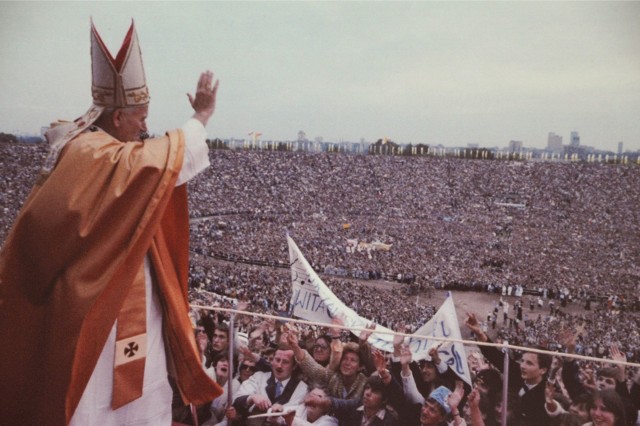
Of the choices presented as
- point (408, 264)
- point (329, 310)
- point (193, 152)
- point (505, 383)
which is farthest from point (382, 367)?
point (408, 264)

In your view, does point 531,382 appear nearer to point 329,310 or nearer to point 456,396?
point 456,396

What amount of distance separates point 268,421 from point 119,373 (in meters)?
1.15

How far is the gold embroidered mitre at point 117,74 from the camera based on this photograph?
4.09 feet

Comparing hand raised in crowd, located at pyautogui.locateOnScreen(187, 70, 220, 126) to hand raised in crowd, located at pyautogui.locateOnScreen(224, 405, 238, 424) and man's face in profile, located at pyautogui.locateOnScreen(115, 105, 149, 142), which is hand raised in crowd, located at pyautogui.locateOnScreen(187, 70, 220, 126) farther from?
hand raised in crowd, located at pyautogui.locateOnScreen(224, 405, 238, 424)

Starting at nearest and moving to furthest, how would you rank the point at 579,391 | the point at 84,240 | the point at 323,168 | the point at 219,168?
the point at 84,240 → the point at 579,391 → the point at 219,168 → the point at 323,168

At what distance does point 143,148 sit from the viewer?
1122 mm

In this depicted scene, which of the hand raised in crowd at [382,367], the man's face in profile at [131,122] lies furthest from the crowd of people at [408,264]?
the man's face in profile at [131,122]

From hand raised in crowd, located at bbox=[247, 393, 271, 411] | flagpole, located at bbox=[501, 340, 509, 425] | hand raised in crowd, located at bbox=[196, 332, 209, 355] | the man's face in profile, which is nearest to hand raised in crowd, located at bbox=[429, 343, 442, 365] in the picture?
flagpole, located at bbox=[501, 340, 509, 425]

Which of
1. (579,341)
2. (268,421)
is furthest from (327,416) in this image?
(579,341)

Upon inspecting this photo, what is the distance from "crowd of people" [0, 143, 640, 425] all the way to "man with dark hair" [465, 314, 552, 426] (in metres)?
0.01

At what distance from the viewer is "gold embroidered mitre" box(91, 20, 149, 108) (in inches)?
49.1

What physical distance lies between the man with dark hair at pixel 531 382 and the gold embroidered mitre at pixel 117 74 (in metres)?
1.55

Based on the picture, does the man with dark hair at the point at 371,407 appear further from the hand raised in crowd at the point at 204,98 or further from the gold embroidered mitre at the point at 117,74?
the gold embroidered mitre at the point at 117,74

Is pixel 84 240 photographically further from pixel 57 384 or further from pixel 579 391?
pixel 579 391
